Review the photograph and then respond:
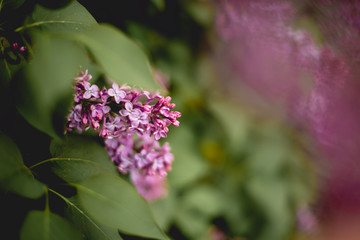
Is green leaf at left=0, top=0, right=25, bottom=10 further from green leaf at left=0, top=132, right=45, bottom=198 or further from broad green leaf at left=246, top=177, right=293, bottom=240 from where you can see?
broad green leaf at left=246, top=177, right=293, bottom=240

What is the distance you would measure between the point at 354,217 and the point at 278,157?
1970mm

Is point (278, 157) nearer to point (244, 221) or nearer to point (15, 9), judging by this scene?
point (244, 221)

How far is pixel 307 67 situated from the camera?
1.47 meters

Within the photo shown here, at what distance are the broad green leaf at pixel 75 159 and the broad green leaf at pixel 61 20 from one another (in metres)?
0.22

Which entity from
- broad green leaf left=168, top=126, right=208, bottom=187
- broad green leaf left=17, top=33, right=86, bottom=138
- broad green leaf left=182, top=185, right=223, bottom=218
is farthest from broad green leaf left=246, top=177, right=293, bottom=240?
broad green leaf left=17, top=33, right=86, bottom=138

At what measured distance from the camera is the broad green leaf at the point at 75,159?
633 millimetres

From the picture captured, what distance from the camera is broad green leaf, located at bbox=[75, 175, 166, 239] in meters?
0.53

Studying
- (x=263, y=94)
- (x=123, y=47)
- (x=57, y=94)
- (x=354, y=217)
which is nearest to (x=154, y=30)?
(x=263, y=94)

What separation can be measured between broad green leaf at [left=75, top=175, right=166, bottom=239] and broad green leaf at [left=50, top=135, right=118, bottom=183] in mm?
73

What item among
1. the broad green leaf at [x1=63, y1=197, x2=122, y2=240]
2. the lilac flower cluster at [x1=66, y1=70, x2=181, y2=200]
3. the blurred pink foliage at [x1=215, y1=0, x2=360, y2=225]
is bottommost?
the broad green leaf at [x1=63, y1=197, x2=122, y2=240]

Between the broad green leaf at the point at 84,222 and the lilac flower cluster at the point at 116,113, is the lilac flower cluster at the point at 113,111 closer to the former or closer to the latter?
the lilac flower cluster at the point at 116,113

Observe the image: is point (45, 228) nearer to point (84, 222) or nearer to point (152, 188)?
point (84, 222)

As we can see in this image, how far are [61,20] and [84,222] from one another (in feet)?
1.32

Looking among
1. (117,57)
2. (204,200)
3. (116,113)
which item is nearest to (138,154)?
(116,113)
